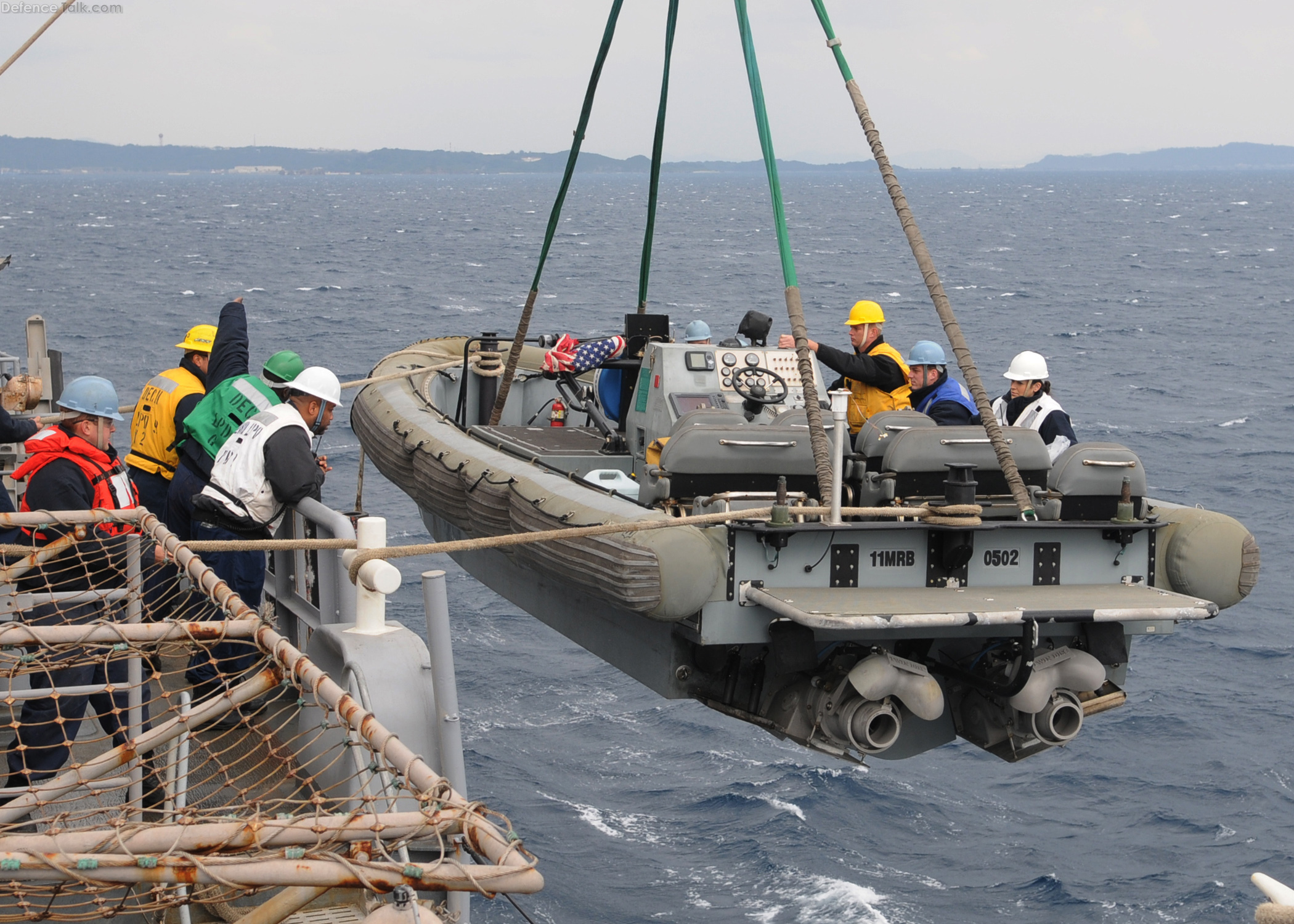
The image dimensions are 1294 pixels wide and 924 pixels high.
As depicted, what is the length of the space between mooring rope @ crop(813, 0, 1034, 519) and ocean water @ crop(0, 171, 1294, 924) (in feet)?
23.2

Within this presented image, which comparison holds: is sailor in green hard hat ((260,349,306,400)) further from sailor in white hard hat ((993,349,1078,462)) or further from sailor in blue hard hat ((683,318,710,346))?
sailor in white hard hat ((993,349,1078,462))

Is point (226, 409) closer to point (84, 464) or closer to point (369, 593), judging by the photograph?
point (84, 464)

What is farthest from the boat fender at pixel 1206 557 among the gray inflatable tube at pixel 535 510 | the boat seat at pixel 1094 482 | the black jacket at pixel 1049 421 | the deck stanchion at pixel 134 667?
the deck stanchion at pixel 134 667

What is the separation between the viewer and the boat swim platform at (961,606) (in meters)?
6.10

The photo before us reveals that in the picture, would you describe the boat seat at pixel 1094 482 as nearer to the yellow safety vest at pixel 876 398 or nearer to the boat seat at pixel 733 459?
the boat seat at pixel 733 459

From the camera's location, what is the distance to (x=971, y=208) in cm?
11962

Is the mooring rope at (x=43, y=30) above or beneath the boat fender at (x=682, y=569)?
above

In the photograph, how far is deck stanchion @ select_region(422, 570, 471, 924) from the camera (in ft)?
13.5

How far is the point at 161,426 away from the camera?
6934 millimetres

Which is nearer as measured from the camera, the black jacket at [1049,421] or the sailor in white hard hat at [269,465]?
the sailor in white hard hat at [269,465]

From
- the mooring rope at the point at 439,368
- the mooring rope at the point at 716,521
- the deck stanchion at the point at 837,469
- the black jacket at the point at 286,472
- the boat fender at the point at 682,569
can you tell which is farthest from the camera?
the mooring rope at the point at 439,368

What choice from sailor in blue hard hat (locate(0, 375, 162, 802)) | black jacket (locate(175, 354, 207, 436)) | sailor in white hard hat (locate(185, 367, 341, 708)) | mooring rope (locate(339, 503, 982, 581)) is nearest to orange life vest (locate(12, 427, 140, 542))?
sailor in blue hard hat (locate(0, 375, 162, 802))

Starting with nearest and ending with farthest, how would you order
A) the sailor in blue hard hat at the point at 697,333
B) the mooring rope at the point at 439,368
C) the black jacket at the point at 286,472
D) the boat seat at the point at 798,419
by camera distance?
1. the black jacket at the point at 286,472
2. the boat seat at the point at 798,419
3. the sailor in blue hard hat at the point at 697,333
4. the mooring rope at the point at 439,368

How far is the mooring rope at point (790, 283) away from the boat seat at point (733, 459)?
10 cm
